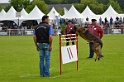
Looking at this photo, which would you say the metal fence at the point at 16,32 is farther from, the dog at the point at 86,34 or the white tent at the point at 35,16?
the dog at the point at 86,34

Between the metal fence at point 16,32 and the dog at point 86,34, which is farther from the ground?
the dog at point 86,34

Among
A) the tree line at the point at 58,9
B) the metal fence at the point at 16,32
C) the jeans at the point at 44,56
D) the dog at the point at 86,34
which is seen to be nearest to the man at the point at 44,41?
the jeans at the point at 44,56

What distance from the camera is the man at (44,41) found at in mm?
15539

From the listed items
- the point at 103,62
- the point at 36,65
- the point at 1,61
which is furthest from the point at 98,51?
the point at 1,61

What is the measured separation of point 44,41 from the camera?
51.3 feet

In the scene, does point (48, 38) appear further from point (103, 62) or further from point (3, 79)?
point (103, 62)

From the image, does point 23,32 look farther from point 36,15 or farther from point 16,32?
point 36,15

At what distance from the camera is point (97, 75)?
16.0 metres

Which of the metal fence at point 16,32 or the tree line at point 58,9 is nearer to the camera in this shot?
the metal fence at point 16,32

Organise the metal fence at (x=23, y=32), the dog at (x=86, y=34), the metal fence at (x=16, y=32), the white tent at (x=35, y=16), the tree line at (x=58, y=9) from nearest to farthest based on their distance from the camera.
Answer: the dog at (x=86, y=34) → the metal fence at (x=23, y=32) → the metal fence at (x=16, y=32) → the white tent at (x=35, y=16) → the tree line at (x=58, y=9)

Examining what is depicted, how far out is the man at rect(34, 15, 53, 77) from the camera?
51.0 feet

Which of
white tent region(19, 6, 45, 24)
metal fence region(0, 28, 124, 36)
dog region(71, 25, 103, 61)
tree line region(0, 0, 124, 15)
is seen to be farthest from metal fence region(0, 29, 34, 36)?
tree line region(0, 0, 124, 15)

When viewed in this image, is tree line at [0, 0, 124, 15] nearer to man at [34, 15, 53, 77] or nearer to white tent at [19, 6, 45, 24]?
white tent at [19, 6, 45, 24]

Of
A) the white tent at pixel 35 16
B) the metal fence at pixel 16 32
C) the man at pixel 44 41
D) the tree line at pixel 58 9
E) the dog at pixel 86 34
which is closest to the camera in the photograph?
the man at pixel 44 41
